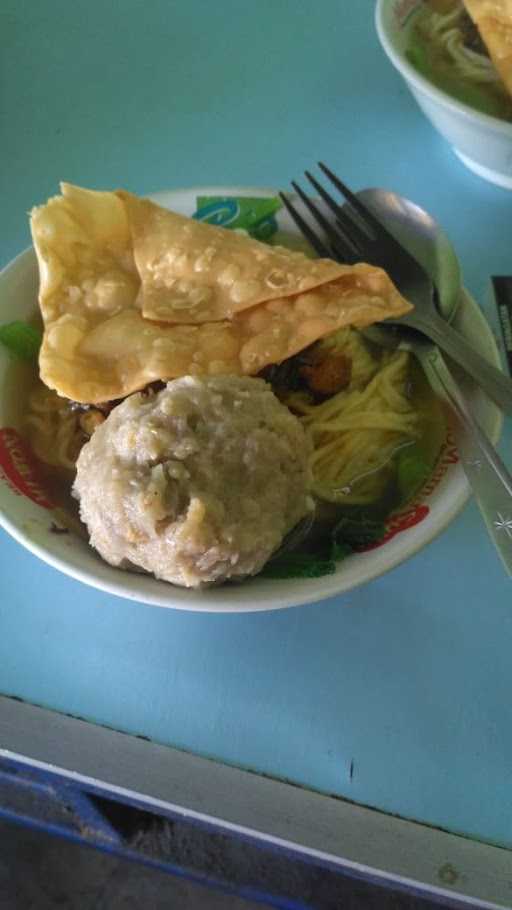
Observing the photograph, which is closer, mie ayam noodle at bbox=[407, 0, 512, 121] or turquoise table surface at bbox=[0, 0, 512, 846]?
turquoise table surface at bbox=[0, 0, 512, 846]

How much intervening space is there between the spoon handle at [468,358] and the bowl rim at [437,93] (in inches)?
9.2

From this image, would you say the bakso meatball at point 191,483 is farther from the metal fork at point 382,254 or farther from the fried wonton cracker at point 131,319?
the metal fork at point 382,254

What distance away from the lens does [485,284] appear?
914 millimetres

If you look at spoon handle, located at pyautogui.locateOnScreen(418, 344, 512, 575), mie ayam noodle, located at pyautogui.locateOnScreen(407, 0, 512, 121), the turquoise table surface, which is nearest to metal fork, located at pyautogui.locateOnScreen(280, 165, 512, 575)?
spoon handle, located at pyautogui.locateOnScreen(418, 344, 512, 575)

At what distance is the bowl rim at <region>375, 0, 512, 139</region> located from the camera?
0.83 metres

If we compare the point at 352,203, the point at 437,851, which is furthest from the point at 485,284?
the point at 437,851

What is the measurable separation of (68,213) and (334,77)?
1.98 ft

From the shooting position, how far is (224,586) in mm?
601

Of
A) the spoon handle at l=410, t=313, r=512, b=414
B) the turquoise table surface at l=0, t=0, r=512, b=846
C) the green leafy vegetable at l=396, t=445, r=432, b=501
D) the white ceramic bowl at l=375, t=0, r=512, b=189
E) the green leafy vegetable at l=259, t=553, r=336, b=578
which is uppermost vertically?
the white ceramic bowl at l=375, t=0, r=512, b=189

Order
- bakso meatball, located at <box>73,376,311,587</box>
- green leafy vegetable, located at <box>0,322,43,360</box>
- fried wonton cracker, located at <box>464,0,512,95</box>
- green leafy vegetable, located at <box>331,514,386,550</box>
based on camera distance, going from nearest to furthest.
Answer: bakso meatball, located at <box>73,376,311,587</box> < green leafy vegetable, located at <box>331,514,386,550</box> < green leafy vegetable, located at <box>0,322,43,360</box> < fried wonton cracker, located at <box>464,0,512,95</box>

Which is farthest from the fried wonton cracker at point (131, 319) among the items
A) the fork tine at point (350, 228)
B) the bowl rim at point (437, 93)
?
the bowl rim at point (437, 93)

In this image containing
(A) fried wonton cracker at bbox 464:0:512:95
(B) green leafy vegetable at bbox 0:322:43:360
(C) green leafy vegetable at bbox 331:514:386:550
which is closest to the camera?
(C) green leafy vegetable at bbox 331:514:386:550

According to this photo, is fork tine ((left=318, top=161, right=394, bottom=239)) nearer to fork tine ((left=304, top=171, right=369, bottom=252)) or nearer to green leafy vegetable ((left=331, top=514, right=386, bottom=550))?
fork tine ((left=304, top=171, right=369, bottom=252))

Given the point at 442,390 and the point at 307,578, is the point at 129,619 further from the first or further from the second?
the point at 442,390
